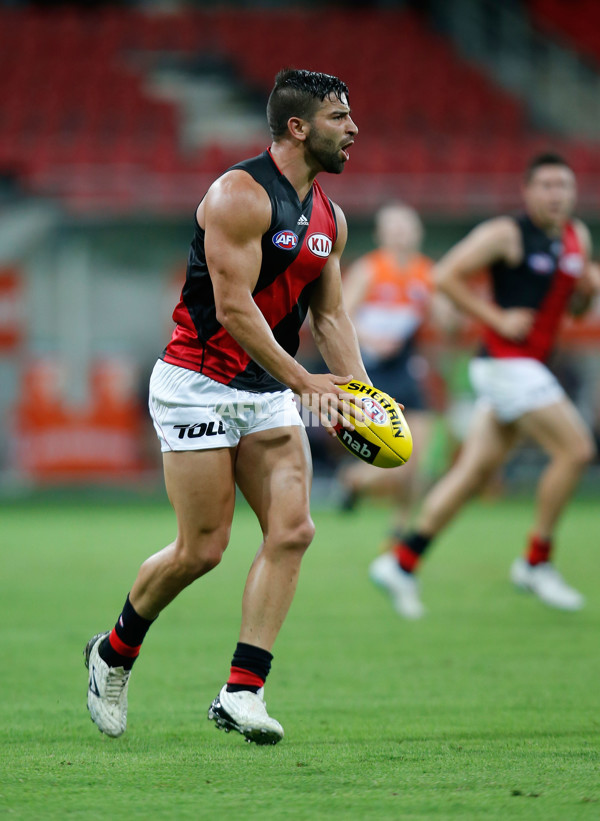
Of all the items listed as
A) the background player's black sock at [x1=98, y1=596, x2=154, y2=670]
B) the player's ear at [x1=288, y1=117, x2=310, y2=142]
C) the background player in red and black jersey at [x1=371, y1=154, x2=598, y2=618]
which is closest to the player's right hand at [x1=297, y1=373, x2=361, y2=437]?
the player's ear at [x1=288, y1=117, x2=310, y2=142]

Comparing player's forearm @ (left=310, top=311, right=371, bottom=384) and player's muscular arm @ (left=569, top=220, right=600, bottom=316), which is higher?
player's forearm @ (left=310, top=311, right=371, bottom=384)

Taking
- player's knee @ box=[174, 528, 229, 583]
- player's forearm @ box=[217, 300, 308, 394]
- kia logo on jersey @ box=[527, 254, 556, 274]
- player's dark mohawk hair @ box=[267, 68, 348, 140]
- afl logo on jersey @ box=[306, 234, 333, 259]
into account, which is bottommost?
player's knee @ box=[174, 528, 229, 583]

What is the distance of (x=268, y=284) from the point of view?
4.19m

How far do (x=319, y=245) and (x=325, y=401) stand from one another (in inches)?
24.0

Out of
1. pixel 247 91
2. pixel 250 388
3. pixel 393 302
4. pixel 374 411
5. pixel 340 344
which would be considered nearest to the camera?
pixel 374 411

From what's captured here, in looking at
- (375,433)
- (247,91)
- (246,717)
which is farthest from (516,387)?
(247,91)

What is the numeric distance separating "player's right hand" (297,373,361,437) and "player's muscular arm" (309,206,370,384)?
42 cm

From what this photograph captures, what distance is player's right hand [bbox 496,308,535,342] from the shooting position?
6973 mm

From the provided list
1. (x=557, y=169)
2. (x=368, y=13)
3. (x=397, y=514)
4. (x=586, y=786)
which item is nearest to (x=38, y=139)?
(x=368, y=13)

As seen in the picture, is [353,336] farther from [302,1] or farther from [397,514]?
[302,1]

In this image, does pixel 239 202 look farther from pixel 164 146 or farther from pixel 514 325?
pixel 164 146

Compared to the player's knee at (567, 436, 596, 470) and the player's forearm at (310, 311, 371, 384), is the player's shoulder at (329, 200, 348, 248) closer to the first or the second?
the player's forearm at (310, 311, 371, 384)

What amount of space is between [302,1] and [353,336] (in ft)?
66.8

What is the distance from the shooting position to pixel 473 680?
5047 mm
